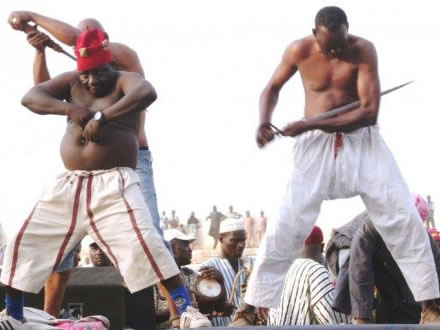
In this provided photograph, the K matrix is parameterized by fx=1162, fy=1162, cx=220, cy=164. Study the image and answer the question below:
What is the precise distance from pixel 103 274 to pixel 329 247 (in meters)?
1.69

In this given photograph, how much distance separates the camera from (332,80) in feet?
22.2

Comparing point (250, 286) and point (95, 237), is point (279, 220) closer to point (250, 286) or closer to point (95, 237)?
point (250, 286)

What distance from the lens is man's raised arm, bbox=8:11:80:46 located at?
269 inches

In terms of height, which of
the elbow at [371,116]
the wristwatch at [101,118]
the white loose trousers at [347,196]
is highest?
the wristwatch at [101,118]

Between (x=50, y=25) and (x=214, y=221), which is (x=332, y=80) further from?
(x=214, y=221)

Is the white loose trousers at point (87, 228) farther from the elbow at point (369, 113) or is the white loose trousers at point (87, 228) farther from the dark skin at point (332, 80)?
the elbow at point (369, 113)

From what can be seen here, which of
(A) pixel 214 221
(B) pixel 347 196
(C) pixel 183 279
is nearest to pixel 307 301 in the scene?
(C) pixel 183 279

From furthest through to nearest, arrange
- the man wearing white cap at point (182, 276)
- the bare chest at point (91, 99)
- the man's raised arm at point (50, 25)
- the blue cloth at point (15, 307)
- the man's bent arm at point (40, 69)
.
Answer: the man wearing white cap at point (182, 276), the man's bent arm at point (40, 69), the man's raised arm at point (50, 25), the bare chest at point (91, 99), the blue cloth at point (15, 307)

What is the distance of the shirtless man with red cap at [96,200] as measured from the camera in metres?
6.16

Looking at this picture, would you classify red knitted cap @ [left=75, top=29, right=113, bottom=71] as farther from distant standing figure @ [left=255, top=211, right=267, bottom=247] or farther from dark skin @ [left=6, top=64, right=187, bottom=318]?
distant standing figure @ [left=255, top=211, right=267, bottom=247]

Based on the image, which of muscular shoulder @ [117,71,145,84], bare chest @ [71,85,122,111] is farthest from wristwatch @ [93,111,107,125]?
muscular shoulder @ [117,71,145,84]

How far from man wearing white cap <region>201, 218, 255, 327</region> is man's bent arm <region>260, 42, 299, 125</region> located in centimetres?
182

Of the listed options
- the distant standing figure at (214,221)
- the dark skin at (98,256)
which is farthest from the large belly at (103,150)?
the distant standing figure at (214,221)

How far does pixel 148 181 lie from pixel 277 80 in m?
0.99
